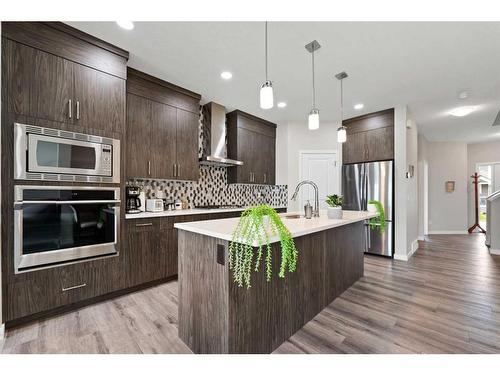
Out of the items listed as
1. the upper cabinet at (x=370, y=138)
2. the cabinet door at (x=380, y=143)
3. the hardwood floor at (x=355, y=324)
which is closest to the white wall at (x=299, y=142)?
the upper cabinet at (x=370, y=138)

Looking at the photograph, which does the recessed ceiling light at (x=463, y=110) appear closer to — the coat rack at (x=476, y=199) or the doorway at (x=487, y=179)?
the coat rack at (x=476, y=199)

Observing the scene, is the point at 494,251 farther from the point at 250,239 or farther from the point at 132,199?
the point at 132,199

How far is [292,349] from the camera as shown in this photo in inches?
66.6

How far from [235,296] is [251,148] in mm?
3433

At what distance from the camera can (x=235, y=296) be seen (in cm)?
142

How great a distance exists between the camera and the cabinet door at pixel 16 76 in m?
1.85

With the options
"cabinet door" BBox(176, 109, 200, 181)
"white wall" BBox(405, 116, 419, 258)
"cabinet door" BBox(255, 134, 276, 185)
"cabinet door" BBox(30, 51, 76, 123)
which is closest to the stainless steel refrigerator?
"white wall" BBox(405, 116, 419, 258)

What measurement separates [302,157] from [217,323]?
411cm

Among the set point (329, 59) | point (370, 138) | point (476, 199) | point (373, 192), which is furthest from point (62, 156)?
point (476, 199)

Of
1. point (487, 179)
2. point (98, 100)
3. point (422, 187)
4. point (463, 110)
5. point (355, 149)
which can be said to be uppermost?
point (463, 110)

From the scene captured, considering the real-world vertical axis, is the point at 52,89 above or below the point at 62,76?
below

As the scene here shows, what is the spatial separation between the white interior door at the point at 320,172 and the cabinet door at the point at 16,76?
4.27m
